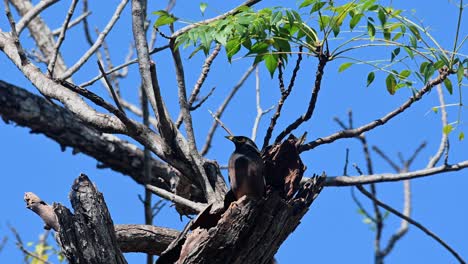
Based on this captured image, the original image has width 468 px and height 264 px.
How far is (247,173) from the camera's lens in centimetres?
418

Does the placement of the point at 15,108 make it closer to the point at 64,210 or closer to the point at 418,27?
the point at 64,210

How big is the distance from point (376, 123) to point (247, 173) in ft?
3.65

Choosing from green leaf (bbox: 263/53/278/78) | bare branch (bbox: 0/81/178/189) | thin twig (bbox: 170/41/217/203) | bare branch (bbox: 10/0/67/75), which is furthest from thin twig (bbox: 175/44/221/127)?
bare branch (bbox: 10/0/67/75)

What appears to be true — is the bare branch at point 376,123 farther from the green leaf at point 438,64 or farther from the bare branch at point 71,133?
the bare branch at point 71,133

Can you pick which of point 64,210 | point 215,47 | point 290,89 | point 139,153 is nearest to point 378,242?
point 290,89

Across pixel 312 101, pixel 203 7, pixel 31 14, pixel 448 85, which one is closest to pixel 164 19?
pixel 203 7

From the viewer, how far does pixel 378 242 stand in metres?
5.32

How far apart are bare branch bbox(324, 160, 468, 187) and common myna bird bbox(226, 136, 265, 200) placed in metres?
0.98

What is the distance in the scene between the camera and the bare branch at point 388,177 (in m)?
5.18

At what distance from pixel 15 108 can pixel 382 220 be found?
3663 millimetres

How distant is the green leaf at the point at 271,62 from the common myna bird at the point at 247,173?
42 centimetres

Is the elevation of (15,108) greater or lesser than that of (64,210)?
greater

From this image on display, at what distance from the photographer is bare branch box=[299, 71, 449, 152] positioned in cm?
473

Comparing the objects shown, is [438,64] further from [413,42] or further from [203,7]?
[203,7]
